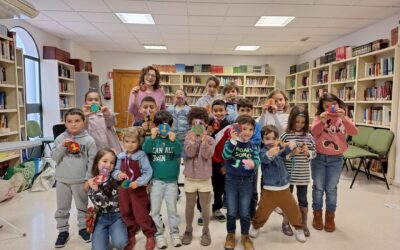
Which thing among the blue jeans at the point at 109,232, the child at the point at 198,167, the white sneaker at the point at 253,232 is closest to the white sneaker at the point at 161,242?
the child at the point at 198,167

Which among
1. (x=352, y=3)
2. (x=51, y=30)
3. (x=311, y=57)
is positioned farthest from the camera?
(x=311, y=57)

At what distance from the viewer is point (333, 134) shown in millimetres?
2412

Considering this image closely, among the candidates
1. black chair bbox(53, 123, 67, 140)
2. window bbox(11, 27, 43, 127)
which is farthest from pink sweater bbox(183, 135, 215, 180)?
window bbox(11, 27, 43, 127)

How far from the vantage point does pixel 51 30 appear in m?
5.61

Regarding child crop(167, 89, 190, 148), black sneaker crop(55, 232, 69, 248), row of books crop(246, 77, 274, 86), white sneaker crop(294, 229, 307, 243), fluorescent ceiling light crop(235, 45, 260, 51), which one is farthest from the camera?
row of books crop(246, 77, 274, 86)

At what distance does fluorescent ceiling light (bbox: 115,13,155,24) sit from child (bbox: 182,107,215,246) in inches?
125

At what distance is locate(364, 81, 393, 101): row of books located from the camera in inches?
162

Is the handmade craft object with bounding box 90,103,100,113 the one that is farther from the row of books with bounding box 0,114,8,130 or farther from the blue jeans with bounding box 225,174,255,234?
the row of books with bounding box 0,114,8,130

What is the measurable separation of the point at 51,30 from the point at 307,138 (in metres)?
5.73

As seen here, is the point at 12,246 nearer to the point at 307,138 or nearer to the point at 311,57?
the point at 307,138

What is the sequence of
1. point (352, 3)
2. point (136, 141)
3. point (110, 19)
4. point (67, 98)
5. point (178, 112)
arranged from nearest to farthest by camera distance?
point (136, 141) < point (178, 112) < point (352, 3) < point (110, 19) < point (67, 98)

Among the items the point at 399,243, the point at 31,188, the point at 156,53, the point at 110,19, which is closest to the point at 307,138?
the point at 399,243

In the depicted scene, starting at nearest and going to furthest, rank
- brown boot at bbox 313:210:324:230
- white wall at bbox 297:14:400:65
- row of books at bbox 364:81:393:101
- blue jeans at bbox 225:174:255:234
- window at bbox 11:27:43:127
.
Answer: blue jeans at bbox 225:174:255:234
brown boot at bbox 313:210:324:230
row of books at bbox 364:81:393:101
white wall at bbox 297:14:400:65
window at bbox 11:27:43:127

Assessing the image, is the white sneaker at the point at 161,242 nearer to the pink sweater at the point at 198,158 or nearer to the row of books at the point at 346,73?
the pink sweater at the point at 198,158
